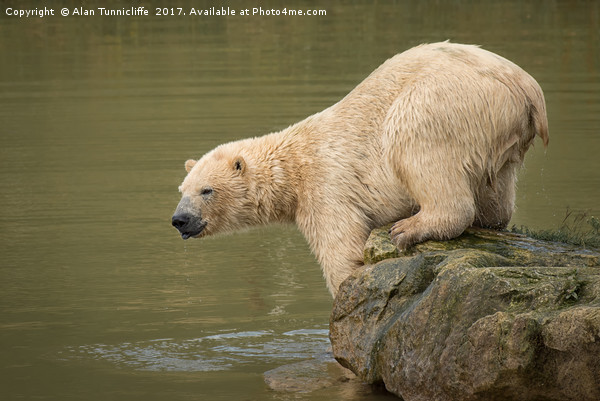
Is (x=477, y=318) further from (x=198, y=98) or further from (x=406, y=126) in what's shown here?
(x=198, y=98)

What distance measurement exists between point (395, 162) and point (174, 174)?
642 cm

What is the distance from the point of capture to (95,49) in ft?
78.0

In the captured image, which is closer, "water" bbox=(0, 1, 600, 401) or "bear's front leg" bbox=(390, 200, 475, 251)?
"bear's front leg" bbox=(390, 200, 475, 251)

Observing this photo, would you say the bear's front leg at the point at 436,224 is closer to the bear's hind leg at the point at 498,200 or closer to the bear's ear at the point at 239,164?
the bear's hind leg at the point at 498,200

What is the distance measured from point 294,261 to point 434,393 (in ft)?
12.6

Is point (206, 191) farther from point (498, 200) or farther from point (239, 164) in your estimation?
point (498, 200)

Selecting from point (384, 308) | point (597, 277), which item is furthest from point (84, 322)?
point (597, 277)

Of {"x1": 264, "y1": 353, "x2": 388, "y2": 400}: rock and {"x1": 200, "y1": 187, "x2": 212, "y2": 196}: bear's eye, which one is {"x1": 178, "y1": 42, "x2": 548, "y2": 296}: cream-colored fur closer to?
{"x1": 200, "y1": 187, "x2": 212, "y2": 196}: bear's eye

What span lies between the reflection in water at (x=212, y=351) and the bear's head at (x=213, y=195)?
28.8 inches

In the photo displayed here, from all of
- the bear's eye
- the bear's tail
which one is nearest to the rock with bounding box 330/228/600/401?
the bear's tail

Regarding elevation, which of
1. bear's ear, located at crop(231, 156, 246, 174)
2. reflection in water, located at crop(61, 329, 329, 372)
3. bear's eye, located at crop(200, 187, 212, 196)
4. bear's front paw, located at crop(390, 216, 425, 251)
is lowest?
reflection in water, located at crop(61, 329, 329, 372)

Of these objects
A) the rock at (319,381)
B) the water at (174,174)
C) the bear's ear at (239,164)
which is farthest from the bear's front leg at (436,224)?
the bear's ear at (239,164)

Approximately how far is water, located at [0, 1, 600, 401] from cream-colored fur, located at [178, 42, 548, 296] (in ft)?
2.92

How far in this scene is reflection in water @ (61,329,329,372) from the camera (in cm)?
643
